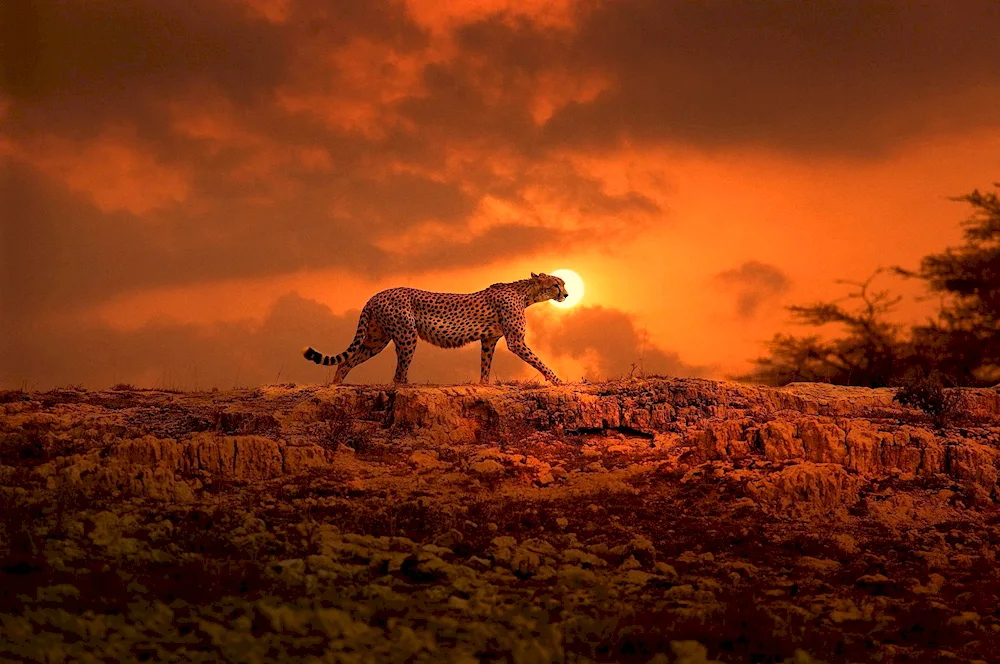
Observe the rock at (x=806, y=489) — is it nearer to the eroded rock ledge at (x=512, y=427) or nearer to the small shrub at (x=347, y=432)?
the eroded rock ledge at (x=512, y=427)

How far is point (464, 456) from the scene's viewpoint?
524 inches

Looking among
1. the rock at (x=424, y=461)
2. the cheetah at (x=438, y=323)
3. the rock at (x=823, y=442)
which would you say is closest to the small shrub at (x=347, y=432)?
the rock at (x=424, y=461)

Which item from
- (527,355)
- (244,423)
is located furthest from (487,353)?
(244,423)

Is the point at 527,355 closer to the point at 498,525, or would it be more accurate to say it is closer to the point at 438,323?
the point at 438,323

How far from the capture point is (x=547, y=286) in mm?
18375

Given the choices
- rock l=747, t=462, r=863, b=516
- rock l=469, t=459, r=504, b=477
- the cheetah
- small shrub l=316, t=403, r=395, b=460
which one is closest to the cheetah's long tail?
the cheetah

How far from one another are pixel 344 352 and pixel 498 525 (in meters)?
7.90

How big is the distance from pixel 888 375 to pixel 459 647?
20284 mm

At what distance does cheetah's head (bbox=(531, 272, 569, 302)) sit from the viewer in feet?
60.1

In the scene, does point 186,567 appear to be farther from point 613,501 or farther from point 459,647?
point 613,501

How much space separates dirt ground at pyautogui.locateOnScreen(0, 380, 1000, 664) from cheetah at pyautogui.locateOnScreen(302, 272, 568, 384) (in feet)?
Result: 6.63

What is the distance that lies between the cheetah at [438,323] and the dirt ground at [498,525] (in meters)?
2.02

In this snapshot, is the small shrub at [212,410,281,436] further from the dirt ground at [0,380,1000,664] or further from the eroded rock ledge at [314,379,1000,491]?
the eroded rock ledge at [314,379,1000,491]

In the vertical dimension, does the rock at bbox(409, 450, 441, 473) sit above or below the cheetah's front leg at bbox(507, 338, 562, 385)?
below
